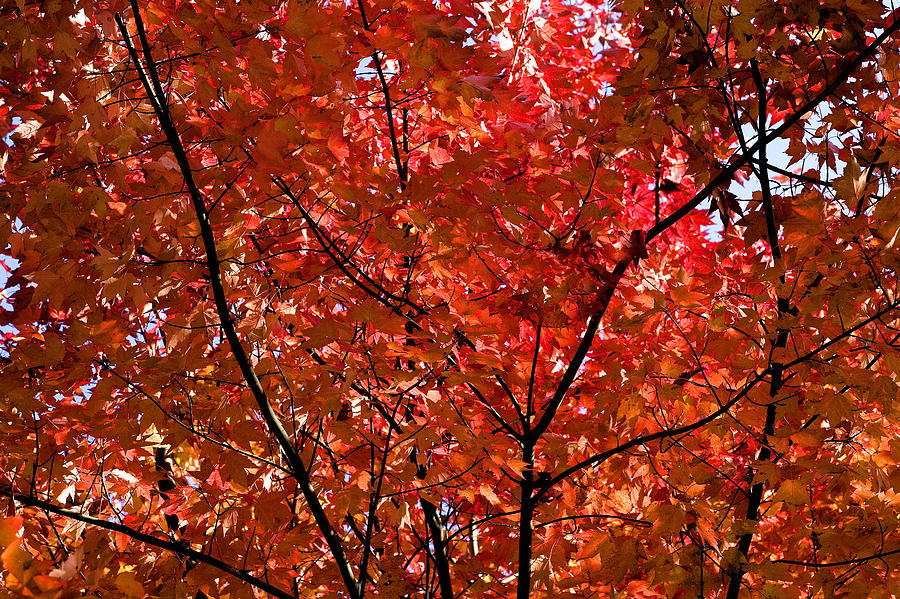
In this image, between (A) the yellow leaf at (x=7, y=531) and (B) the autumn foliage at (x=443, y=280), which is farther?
(B) the autumn foliage at (x=443, y=280)

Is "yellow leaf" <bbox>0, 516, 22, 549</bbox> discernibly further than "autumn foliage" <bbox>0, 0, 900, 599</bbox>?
No

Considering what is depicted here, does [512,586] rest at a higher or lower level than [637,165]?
lower

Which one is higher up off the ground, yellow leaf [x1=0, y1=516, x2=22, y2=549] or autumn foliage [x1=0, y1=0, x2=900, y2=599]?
autumn foliage [x1=0, y1=0, x2=900, y2=599]

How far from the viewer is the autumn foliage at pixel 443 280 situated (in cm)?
216

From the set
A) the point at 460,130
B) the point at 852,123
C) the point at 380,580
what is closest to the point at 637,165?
the point at 460,130

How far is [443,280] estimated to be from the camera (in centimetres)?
302

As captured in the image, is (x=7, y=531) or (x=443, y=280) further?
(x=443, y=280)

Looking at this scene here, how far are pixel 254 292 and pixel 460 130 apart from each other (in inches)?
39.1

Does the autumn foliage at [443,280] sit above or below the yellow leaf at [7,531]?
above

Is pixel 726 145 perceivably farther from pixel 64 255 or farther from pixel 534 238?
pixel 64 255

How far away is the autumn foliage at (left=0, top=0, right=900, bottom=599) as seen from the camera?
7.09 feet

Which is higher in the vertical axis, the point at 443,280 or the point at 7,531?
the point at 443,280

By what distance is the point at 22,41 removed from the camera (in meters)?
2.22

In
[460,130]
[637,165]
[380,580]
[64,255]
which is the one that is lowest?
[380,580]
